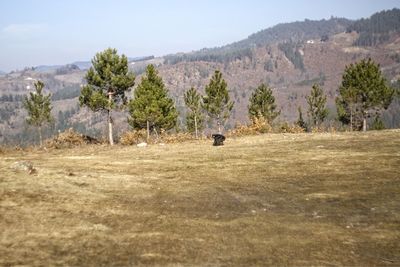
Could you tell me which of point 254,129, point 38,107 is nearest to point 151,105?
point 254,129

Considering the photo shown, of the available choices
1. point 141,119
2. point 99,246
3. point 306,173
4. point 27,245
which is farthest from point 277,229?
point 141,119

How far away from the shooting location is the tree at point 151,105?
5356 cm

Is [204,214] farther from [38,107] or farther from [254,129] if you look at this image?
[38,107]

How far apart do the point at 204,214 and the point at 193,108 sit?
65.9m

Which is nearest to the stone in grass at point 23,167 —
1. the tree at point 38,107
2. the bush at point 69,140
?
the bush at point 69,140

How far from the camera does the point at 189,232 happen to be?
13852 mm

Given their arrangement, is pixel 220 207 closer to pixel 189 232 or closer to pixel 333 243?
pixel 189 232

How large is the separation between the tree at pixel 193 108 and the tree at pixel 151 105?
18.6 m

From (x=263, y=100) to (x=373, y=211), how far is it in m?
64.5

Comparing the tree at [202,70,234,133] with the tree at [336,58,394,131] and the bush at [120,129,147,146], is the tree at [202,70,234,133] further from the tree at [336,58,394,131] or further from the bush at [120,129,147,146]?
the tree at [336,58,394,131]

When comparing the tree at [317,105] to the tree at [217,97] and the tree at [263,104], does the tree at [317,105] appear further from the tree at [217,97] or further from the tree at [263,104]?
the tree at [217,97]

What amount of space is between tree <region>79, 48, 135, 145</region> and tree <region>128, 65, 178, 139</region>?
2050mm

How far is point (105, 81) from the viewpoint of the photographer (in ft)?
172

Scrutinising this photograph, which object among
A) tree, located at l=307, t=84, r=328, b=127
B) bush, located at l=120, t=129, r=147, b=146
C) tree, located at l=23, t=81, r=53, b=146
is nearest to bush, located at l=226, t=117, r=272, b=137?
bush, located at l=120, t=129, r=147, b=146
